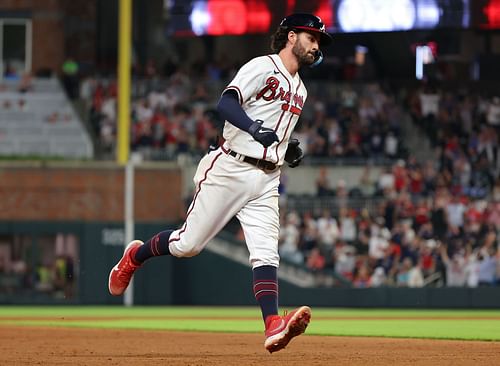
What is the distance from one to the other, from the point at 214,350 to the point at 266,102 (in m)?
2.35

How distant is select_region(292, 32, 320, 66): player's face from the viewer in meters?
7.67

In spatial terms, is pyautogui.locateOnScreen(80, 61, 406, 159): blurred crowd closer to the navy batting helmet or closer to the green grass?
the green grass

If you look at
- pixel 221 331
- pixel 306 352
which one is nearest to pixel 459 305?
pixel 221 331

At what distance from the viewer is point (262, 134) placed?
7121mm

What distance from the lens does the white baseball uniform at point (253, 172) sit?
24.6ft

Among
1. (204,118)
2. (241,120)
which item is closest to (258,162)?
(241,120)

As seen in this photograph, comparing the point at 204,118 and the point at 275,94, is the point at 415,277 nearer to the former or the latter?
the point at 204,118

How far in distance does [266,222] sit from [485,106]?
62.7 feet

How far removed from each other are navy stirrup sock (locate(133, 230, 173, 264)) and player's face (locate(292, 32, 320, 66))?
4.97 ft

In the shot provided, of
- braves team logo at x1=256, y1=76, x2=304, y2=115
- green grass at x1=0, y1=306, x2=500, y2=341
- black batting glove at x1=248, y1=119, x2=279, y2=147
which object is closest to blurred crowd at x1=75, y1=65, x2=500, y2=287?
green grass at x1=0, y1=306, x2=500, y2=341

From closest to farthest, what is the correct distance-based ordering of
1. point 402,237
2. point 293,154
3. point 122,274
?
point 293,154
point 122,274
point 402,237

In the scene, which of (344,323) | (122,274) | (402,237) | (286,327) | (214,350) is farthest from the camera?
(402,237)

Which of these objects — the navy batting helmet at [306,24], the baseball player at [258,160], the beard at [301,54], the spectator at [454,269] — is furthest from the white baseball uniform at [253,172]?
the spectator at [454,269]

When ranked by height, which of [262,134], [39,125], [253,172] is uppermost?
[262,134]
